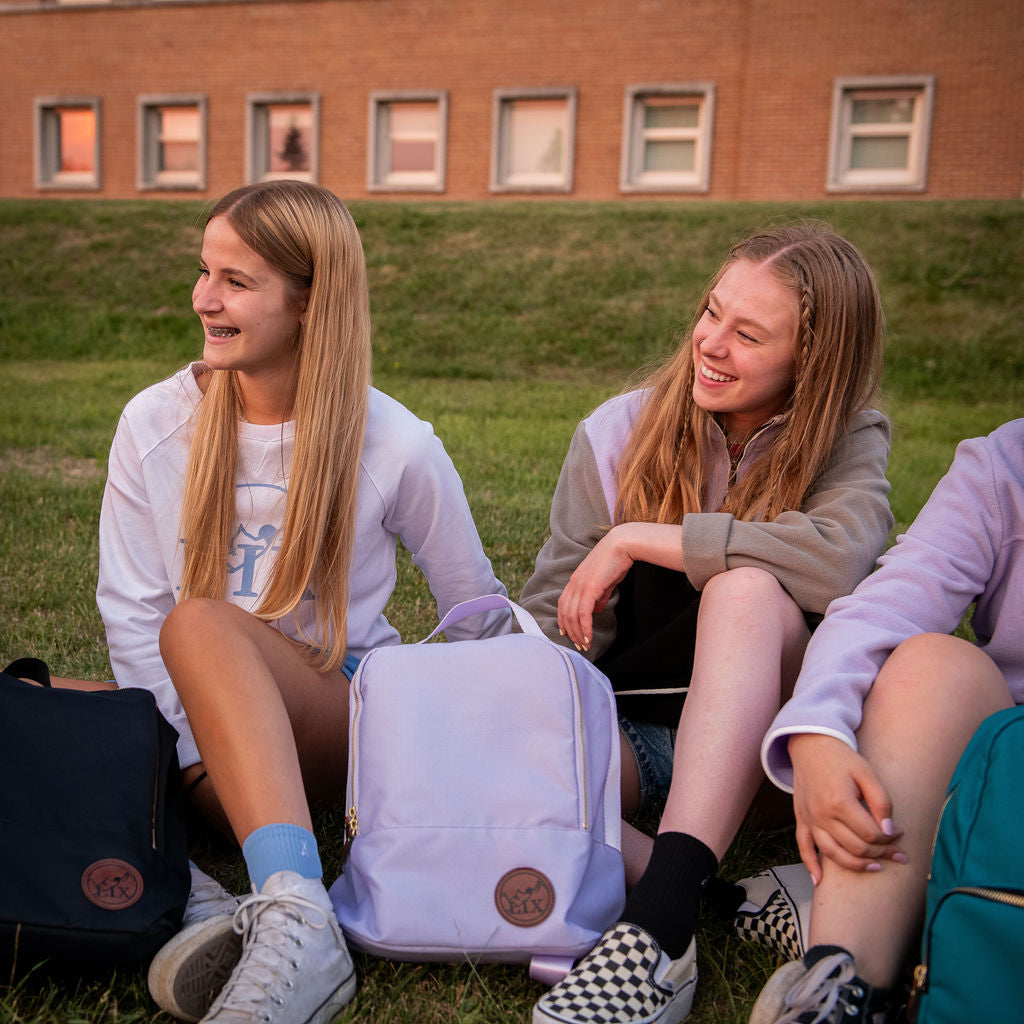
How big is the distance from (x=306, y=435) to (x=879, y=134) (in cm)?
1729

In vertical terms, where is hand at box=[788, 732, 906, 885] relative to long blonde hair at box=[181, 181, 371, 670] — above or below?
below

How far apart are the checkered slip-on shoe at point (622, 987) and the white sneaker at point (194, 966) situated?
53 cm

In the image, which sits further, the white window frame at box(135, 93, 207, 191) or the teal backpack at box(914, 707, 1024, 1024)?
the white window frame at box(135, 93, 207, 191)

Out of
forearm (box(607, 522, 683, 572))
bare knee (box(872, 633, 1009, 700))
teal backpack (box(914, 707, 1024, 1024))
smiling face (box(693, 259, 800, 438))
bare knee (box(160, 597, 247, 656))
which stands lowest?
teal backpack (box(914, 707, 1024, 1024))

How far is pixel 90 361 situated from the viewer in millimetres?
11133

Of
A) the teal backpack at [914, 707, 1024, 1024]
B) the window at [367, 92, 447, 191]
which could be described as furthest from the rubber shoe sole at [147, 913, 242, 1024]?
the window at [367, 92, 447, 191]

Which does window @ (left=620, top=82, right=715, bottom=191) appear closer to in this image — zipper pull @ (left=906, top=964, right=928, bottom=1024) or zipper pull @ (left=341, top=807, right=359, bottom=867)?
zipper pull @ (left=341, top=807, right=359, bottom=867)

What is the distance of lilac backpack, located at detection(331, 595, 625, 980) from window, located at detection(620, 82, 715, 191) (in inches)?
679

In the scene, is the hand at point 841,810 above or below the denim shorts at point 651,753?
above

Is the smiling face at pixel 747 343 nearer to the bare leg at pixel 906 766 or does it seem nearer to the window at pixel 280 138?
the bare leg at pixel 906 766

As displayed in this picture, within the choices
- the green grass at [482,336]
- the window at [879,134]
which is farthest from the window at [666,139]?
the green grass at [482,336]

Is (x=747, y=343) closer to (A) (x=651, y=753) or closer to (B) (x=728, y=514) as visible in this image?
Result: (B) (x=728, y=514)

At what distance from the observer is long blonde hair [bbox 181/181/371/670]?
94.8 inches

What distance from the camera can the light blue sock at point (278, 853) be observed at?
73.0 inches
